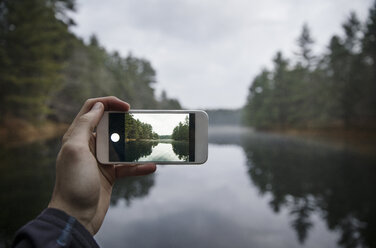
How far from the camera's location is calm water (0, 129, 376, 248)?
24.7 feet

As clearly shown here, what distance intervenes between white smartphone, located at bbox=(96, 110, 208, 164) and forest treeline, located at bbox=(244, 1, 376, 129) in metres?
11.4

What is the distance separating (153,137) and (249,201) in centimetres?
1855

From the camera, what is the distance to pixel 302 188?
49.7 feet

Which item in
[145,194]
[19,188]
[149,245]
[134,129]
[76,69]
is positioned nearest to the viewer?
[134,129]

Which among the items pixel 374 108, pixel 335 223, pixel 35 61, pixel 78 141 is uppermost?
pixel 35 61

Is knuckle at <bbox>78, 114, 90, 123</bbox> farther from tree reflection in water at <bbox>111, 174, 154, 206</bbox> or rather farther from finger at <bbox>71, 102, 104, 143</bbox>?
tree reflection in water at <bbox>111, 174, 154, 206</bbox>

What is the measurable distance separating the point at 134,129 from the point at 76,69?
9.63 metres

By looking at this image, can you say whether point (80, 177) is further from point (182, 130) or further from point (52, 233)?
point (182, 130)

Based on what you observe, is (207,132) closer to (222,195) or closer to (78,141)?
(78,141)

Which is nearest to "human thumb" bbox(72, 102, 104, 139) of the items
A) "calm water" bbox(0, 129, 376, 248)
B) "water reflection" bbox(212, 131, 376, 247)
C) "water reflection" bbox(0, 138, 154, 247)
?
"calm water" bbox(0, 129, 376, 248)

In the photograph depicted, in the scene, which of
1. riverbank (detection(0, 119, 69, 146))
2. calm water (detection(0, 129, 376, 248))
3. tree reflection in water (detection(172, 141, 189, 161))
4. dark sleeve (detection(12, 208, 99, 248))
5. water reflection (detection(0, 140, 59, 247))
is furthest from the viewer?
calm water (detection(0, 129, 376, 248))

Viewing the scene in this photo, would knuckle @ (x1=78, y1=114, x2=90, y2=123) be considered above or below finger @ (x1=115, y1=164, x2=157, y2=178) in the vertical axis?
above

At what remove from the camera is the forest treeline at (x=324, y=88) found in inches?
398

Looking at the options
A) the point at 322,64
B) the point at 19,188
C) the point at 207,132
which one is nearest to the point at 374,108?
the point at 322,64
